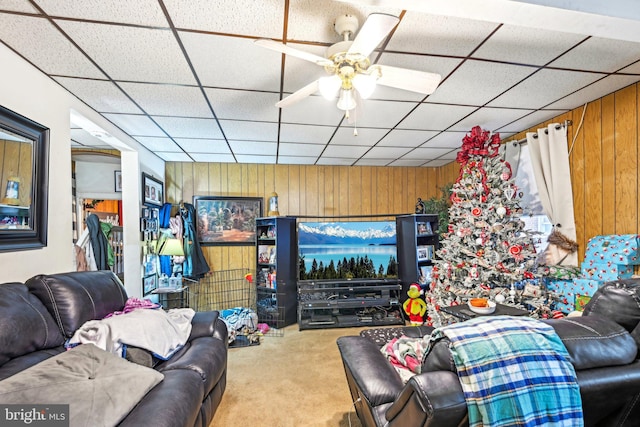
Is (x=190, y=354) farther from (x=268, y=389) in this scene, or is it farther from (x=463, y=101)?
(x=463, y=101)

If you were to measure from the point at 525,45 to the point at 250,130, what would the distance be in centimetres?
259

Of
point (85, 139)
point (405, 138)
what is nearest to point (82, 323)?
point (85, 139)

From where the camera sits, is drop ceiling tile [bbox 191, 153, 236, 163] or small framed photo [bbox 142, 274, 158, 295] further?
drop ceiling tile [bbox 191, 153, 236, 163]

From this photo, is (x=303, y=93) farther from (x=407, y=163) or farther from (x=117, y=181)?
(x=117, y=181)

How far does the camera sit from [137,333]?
180 cm

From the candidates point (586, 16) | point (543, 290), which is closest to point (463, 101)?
point (586, 16)

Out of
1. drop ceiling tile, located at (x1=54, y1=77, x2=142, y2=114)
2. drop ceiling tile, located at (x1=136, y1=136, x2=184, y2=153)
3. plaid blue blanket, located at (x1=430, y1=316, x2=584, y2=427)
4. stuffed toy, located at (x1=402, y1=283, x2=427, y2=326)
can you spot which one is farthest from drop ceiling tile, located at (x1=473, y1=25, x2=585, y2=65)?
drop ceiling tile, located at (x1=136, y1=136, x2=184, y2=153)

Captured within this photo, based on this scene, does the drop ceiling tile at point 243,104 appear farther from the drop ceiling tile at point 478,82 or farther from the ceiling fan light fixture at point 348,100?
the drop ceiling tile at point 478,82

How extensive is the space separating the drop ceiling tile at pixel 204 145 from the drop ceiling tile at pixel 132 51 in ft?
5.06

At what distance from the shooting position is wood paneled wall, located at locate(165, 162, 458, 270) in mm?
5020

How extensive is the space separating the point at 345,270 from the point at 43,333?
3.35 metres

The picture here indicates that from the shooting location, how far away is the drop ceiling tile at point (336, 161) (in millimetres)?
4836

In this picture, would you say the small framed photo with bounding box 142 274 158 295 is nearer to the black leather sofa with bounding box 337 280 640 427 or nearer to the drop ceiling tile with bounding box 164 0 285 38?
the drop ceiling tile with bounding box 164 0 285 38

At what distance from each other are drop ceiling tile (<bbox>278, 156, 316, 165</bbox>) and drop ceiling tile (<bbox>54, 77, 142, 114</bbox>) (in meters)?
2.25
